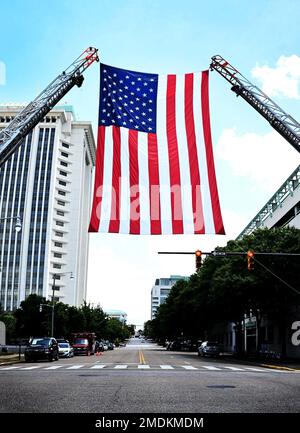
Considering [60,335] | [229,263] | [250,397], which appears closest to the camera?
[250,397]

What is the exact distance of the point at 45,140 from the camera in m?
144

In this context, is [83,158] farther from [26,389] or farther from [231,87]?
[26,389]

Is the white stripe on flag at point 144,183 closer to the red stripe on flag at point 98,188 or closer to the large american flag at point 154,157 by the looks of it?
the large american flag at point 154,157

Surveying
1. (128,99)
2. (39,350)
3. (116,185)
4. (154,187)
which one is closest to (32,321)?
(39,350)

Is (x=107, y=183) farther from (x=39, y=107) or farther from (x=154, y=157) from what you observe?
(x=39, y=107)

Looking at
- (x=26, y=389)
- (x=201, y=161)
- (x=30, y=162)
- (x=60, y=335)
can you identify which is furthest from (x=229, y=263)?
(x=30, y=162)

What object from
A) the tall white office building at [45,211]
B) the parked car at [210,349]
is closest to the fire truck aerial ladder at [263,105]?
the parked car at [210,349]

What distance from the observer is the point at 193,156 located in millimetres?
16250

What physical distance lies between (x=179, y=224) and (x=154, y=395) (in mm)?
5320

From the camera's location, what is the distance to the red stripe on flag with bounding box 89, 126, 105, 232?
15.0 metres

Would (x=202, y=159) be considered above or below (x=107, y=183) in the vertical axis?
above

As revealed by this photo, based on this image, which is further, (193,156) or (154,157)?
(193,156)

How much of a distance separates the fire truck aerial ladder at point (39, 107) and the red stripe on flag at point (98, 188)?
6.93 metres

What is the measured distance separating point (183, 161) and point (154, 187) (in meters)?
1.37
